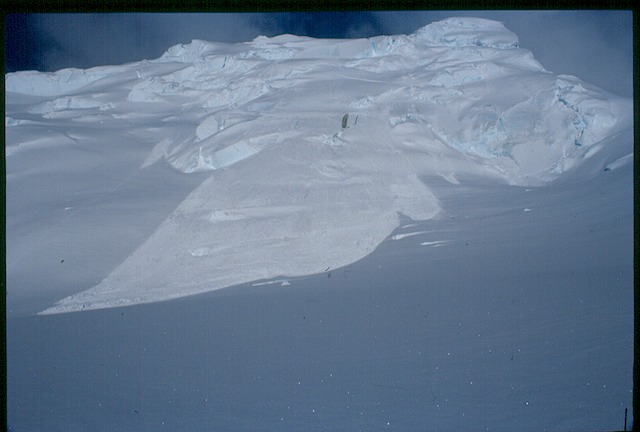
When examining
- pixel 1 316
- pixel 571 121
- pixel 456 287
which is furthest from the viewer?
pixel 571 121

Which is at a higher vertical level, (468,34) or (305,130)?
(468,34)

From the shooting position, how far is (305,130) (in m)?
1.88

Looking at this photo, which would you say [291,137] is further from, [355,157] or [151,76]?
[151,76]

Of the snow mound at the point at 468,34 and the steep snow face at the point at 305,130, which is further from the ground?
the snow mound at the point at 468,34

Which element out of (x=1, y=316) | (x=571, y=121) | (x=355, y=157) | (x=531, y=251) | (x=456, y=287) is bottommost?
(x=1, y=316)

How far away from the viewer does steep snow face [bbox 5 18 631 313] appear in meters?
1.71

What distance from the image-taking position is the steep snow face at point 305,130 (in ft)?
5.63

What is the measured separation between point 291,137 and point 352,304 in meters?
0.67

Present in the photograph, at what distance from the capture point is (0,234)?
5.27 feet

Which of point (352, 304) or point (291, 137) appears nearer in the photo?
point (352, 304)

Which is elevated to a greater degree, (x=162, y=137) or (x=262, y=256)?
(x=162, y=137)

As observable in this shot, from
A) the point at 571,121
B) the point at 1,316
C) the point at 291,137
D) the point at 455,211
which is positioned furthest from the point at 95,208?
the point at 571,121

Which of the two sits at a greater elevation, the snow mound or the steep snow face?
the snow mound

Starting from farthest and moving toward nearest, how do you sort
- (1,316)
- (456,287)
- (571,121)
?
(571,121) → (456,287) → (1,316)
